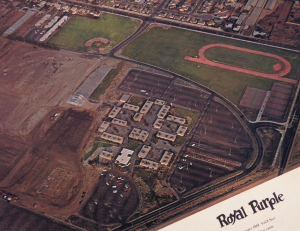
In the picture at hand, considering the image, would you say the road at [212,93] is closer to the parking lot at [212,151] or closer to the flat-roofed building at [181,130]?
the parking lot at [212,151]

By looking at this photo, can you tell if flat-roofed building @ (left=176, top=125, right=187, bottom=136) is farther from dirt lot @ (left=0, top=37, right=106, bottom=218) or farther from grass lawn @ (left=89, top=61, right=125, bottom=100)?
grass lawn @ (left=89, top=61, right=125, bottom=100)

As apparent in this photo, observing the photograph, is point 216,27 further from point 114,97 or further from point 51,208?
point 51,208

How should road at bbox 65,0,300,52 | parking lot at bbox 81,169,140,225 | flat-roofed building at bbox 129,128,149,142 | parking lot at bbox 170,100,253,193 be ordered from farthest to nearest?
road at bbox 65,0,300,52, flat-roofed building at bbox 129,128,149,142, parking lot at bbox 170,100,253,193, parking lot at bbox 81,169,140,225

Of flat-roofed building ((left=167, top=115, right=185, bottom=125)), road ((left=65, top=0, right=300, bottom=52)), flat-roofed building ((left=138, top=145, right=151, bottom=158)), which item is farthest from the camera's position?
road ((left=65, top=0, right=300, bottom=52))

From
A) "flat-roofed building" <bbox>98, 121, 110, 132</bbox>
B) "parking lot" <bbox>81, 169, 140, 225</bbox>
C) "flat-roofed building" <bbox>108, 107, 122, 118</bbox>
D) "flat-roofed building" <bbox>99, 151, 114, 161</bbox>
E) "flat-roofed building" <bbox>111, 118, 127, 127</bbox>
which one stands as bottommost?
"parking lot" <bbox>81, 169, 140, 225</bbox>

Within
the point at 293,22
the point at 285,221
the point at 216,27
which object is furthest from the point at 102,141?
the point at 293,22

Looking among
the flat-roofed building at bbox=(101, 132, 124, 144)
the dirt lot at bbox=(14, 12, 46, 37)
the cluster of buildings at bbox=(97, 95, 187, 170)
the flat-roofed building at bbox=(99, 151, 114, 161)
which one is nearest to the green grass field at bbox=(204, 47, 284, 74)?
the cluster of buildings at bbox=(97, 95, 187, 170)
